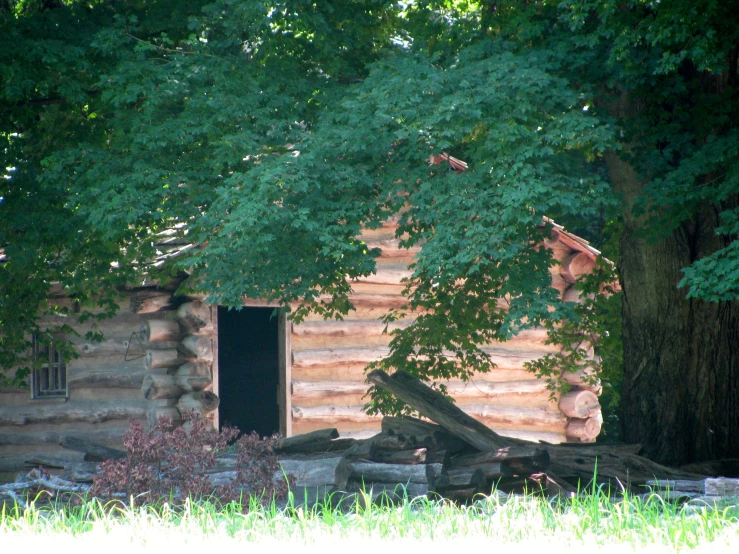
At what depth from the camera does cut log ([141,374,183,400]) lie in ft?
41.1

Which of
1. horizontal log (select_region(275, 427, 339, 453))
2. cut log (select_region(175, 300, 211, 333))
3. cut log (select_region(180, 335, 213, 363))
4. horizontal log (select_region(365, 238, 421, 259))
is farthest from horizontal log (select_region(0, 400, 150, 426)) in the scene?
horizontal log (select_region(365, 238, 421, 259))

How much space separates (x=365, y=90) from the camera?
9508mm

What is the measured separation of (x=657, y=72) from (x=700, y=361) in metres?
3.52

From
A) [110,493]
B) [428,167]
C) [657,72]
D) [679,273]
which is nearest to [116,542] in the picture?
[110,493]

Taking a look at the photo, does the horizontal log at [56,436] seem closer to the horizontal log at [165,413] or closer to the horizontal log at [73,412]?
the horizontal log at [73,412]

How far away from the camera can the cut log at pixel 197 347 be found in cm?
1264

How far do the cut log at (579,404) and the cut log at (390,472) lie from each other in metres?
7.34

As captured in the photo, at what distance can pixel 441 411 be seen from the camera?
10164 millimetres

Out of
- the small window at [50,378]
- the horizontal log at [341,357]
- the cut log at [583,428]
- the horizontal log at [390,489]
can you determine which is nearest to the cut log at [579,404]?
the cut log at [583,428]

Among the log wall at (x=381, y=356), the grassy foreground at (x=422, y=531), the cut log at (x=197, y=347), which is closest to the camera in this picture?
the grassy foreground at (x=422, y=531)

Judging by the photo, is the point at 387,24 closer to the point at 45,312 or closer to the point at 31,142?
the point at 31,142

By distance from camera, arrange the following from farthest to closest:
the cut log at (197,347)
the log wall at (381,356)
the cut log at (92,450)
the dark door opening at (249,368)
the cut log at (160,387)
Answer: the dark door opening at (249,368) < the log wall at (381,356) < the cut log at (197,347) < the cut log at (160,387) < the cut log at (92,450)

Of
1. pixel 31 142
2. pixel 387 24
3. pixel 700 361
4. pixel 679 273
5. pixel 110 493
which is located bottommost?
pixel 110 493

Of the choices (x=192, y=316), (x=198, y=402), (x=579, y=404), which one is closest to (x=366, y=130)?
(x=192, y=316)
